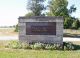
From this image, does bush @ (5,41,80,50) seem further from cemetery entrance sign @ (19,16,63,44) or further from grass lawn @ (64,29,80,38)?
grass lawn @ (64,29,80,38)

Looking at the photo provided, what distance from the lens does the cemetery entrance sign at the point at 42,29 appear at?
2306 cm

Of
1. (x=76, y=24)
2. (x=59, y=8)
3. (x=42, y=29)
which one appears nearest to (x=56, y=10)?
(x=59, y=8)

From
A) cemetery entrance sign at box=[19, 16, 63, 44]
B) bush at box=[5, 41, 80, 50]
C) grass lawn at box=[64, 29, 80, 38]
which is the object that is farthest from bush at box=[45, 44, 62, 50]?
grass lawn at box=[64, 29, 80, 38]

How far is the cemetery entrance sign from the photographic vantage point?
75.7ft

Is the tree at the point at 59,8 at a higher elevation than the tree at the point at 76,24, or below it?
higher

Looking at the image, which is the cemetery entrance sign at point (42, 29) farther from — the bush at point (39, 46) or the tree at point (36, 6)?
the tree at point (36, 6)

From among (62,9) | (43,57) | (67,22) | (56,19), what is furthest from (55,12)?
(43,57)

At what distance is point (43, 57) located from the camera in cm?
1667

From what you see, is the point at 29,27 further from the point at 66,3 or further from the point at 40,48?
the point at 66,3

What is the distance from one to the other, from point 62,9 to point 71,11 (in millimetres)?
3699

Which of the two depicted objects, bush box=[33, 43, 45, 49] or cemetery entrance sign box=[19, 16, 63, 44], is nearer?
bush box=[33, 43, 45, 49]

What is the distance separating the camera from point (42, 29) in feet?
75.7

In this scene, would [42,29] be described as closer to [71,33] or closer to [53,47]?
[53,47]

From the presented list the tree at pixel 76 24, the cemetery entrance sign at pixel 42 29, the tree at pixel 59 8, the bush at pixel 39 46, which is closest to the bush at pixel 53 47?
the bush at pixel 39 46
